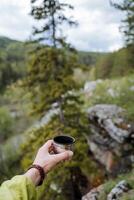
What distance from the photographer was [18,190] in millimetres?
2143

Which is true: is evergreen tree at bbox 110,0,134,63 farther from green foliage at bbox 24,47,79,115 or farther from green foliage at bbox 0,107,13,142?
green foliage at bbox 0,107,13,142

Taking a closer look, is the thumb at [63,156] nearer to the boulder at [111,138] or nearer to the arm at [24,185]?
the arm at [24,185]

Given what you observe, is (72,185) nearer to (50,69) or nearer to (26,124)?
(50,69)

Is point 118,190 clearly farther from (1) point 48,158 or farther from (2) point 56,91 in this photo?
(2) point 56,91

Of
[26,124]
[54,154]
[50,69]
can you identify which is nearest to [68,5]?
[50,69]

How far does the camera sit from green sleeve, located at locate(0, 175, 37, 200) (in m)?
2.13

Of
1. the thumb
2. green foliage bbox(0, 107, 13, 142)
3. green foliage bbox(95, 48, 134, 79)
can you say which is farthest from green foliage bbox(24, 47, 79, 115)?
green foliage bbox(0, 107, 13, 142)

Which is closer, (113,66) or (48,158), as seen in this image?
(48,158)

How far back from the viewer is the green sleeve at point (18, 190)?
2.13m

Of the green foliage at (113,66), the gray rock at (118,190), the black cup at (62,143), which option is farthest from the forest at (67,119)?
the green foliage at (113,66)

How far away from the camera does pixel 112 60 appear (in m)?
47.1

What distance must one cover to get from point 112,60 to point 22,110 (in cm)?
2644

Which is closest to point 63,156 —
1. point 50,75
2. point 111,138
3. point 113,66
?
point 50,75

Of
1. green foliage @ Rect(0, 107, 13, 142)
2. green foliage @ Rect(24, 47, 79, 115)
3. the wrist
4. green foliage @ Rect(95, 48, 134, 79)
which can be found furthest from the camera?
green foliage @ Rect(0, 107, 13, 142)
